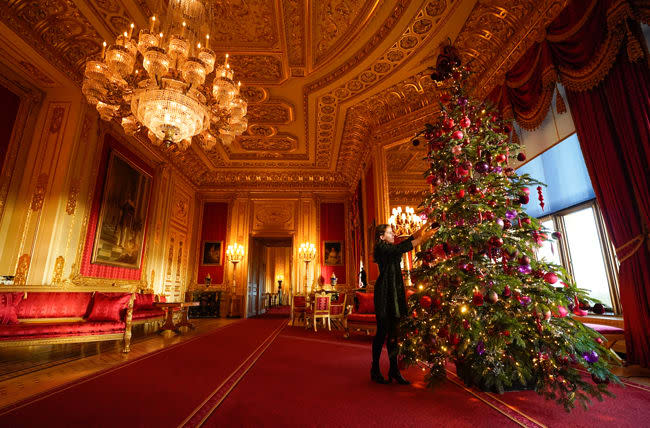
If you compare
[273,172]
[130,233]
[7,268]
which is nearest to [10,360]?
[7,268]

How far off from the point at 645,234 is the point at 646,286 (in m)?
0.45

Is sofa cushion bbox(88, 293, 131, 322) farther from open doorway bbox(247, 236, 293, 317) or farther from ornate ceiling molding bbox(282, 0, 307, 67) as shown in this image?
open doorway bbox(247, 236, 293, 317)

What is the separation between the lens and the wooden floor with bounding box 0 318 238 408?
226 cm

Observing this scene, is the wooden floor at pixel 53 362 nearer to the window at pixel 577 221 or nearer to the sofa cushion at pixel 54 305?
the sofa cushion at pixel 54 305

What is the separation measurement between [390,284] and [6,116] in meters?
6.61

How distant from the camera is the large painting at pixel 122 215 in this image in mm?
5730

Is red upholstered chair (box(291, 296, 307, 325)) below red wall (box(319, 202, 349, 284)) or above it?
below

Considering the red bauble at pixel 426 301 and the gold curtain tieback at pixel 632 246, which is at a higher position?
the gold curtain tieback at pixel 632 246

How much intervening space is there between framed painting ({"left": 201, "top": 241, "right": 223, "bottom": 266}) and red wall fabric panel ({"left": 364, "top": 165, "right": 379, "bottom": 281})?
5.35 m

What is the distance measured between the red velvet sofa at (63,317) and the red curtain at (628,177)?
5.41 m

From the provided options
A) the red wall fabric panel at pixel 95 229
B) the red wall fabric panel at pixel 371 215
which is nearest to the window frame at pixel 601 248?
the red wall fabric panel at pixel 371 215

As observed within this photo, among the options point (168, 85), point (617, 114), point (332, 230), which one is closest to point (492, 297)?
point (617, 114)

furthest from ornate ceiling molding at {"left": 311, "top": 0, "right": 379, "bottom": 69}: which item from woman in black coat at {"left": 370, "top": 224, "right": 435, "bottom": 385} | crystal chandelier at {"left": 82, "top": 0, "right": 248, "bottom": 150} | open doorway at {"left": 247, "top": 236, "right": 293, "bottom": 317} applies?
open doorway at {"left": 247, "top": 236, "right": 293, "bottom": 317}

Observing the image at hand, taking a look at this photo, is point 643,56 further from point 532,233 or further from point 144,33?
point 144,33
